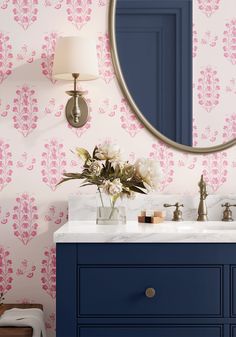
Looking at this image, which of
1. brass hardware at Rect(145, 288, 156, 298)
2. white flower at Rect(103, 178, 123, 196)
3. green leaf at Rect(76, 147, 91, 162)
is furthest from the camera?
green leaf at Rect(76, 147, 91, 162)

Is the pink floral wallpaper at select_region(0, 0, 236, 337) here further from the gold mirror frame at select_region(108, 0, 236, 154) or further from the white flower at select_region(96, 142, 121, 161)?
the white flower at select_region(96, 142, 121, 161)

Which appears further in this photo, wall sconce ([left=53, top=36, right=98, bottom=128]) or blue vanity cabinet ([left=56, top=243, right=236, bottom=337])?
wall sconce ([left=53, top=36, right=98, bottom=128])

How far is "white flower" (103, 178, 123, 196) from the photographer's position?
2363 millimetres

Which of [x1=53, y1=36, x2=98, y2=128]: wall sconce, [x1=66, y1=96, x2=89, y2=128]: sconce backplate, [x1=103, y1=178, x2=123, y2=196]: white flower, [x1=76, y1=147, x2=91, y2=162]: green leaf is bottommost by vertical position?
[x1=103, y1=178, x2=123, y2=196]: white flower

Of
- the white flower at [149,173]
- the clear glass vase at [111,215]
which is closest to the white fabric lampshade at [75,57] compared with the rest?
the white flower at [149,173]

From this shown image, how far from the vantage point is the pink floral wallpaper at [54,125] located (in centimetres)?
269

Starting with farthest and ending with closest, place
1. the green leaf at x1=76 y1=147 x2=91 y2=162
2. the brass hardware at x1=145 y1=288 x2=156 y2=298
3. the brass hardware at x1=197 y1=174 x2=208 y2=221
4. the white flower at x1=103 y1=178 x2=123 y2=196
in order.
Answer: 1. the brass hardware at x1=197 y1=174 x2=208 y2=221
2. the green leaf at x1=76 y1=147 x2=91 y2=162
3. the white flower at x1=103 y1=178 x2=123 y2=196
4. the brass hardware at x1=145 y1=288 x2=156 y2=298

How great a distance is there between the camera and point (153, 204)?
2652 mm

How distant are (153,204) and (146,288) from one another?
0.59m

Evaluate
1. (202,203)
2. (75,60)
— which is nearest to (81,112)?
(75,60)

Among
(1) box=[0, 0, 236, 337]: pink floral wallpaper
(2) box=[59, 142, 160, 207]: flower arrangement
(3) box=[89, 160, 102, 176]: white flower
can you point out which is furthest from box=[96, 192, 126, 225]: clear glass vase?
(1) box=[0, 0, 236, 337]: pink floral wallpaper

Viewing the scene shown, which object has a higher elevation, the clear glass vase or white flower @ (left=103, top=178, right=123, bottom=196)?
white flower @ (left=103, top=178, right=123, bottom=196)

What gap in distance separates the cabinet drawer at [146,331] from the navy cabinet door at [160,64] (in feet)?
2.91

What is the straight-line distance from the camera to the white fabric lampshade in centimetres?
254
